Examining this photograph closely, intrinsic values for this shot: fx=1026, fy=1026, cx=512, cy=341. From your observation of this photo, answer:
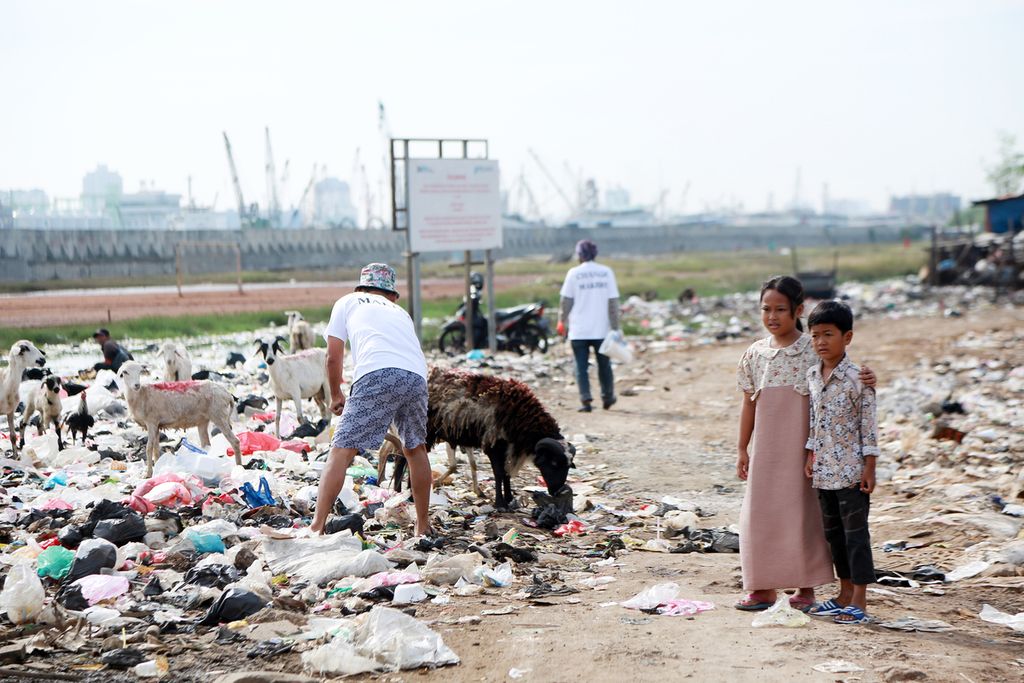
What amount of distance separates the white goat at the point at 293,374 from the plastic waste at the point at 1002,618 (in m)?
5.44

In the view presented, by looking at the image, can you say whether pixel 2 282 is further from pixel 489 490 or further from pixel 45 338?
pixel 489 490

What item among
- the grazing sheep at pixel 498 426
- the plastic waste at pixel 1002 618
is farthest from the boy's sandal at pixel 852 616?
the grazing sheep at pixel 498 426

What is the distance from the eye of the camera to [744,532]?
4535 millimetres

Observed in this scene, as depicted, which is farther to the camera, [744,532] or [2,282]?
[2,282]

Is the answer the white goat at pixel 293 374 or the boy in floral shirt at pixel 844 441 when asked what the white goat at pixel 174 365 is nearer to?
the white goat at pixel 293 374

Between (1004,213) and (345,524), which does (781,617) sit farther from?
(1004,213)

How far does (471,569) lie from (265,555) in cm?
105

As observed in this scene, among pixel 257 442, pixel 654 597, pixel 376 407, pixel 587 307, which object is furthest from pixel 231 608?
pixel 587 307

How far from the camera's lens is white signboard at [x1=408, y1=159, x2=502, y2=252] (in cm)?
1344

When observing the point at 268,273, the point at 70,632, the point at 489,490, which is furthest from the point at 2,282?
the point at 268,273

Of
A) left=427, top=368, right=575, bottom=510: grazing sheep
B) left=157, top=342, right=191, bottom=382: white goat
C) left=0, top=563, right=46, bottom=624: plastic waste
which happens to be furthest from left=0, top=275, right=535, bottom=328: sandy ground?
left=0, top=563, right=46, bottom=624: plastic waste

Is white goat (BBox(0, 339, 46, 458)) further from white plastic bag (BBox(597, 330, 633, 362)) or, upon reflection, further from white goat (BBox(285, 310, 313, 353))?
white plastic bag (BBox(597, 330, 633, 362))

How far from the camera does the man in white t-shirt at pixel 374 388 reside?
213 inches

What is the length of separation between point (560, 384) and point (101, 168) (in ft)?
41.5
